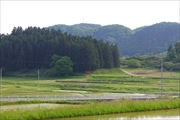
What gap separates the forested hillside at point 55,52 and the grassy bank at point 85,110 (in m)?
59.9

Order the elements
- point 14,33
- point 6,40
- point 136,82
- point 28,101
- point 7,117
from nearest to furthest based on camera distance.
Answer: point 7,117
point 28,101
point 136,82
point 6,40
point 14,33

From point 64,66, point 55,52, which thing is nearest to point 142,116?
point 64,66

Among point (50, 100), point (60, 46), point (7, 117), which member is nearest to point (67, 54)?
point (60, 46)

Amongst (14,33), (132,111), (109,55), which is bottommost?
(132,111)

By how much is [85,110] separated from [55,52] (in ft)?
247

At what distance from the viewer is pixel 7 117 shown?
85.8 ft

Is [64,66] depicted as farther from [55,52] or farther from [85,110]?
[85,110]

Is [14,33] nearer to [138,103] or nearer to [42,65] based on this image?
[42,65]

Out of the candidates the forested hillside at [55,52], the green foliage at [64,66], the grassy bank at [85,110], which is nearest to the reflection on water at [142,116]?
the grassy bank at [85,110]

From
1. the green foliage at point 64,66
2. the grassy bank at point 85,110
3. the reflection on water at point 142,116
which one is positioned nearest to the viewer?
the grassy bank at point 85,110

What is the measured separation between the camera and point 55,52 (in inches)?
4102

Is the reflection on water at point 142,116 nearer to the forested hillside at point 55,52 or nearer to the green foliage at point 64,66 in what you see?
the green foliage at point 64,66

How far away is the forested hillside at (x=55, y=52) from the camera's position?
316ft

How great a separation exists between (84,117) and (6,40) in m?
98.5
